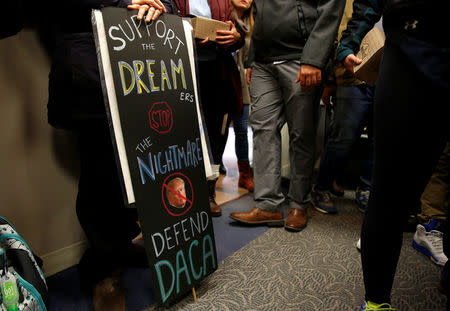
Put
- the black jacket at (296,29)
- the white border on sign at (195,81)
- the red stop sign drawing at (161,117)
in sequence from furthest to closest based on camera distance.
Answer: the black jacket at (296,29), the white border on sign at (195,81), the red stop sign drawing at (161,117)

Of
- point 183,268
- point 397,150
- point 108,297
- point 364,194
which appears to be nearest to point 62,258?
point 108,297

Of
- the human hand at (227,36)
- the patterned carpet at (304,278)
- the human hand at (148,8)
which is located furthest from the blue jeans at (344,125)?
the human hand at (148,8)

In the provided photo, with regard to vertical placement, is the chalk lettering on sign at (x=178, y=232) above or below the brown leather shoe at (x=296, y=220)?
above

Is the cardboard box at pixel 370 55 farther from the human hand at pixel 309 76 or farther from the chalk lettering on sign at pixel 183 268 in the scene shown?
the chalk lettering on sign at pixel 183 268

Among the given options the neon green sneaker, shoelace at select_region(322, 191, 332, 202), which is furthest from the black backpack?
shoelace at select_region(322, 191, 332, 202)

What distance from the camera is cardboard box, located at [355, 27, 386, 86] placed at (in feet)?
3.42

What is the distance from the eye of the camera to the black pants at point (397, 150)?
581 mm

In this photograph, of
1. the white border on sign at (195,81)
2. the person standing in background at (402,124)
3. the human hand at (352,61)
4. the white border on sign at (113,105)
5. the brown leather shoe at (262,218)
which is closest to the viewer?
the person standing in background at (402,124)

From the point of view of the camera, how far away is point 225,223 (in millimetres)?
1676

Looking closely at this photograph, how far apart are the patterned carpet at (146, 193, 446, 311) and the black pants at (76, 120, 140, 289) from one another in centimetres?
25

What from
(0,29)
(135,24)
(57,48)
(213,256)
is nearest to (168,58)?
(135,24)

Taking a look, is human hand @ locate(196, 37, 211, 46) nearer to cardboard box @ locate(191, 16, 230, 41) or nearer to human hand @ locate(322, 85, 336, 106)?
cardboard box @ locate(191, 16, 230, 41)

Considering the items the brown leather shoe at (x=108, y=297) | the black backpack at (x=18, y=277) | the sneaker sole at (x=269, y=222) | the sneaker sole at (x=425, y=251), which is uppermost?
the black backpack at (x=18, y=277)

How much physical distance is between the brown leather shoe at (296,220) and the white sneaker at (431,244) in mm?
516
